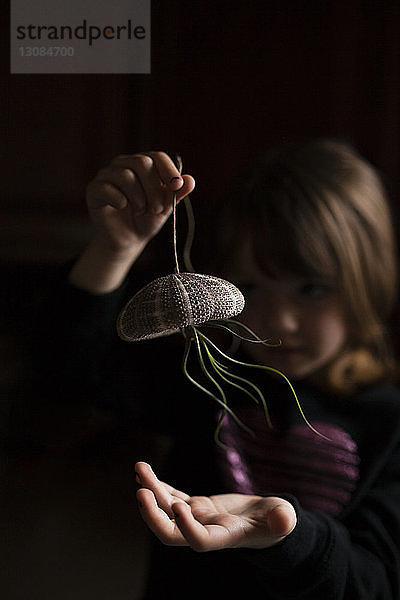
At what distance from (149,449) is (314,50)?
0.38 metres

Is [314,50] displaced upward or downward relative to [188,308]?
upward

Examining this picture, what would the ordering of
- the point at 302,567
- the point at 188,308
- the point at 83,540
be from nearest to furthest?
the point at 188,308, the point at 302,567, the point at 83,540

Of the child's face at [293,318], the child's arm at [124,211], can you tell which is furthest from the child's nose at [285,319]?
the child's arm at [124,211]

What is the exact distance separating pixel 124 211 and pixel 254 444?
0.24m

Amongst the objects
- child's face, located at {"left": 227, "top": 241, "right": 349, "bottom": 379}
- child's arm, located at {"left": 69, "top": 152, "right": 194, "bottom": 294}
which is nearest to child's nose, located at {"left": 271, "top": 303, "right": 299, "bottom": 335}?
child's face, located at {"left": 227, "top": 241, "right": 349, "bottom": 379}

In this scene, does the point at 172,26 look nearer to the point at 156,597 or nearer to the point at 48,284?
the point at 48,284

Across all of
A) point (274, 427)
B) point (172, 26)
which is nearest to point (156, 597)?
point (274, 427)

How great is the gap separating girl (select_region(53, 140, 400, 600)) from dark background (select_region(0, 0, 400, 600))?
0.03 metres

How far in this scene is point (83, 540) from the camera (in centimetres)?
59

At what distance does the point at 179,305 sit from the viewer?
0.34 m

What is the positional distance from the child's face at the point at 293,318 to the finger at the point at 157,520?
7.4 inches

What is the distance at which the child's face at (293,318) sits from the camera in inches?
20.8

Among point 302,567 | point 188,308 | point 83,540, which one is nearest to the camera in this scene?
point 188,308

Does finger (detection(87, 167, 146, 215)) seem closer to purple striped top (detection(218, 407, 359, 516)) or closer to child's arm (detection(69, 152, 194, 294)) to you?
child's arm (detection(69, 152, 194, 294))
